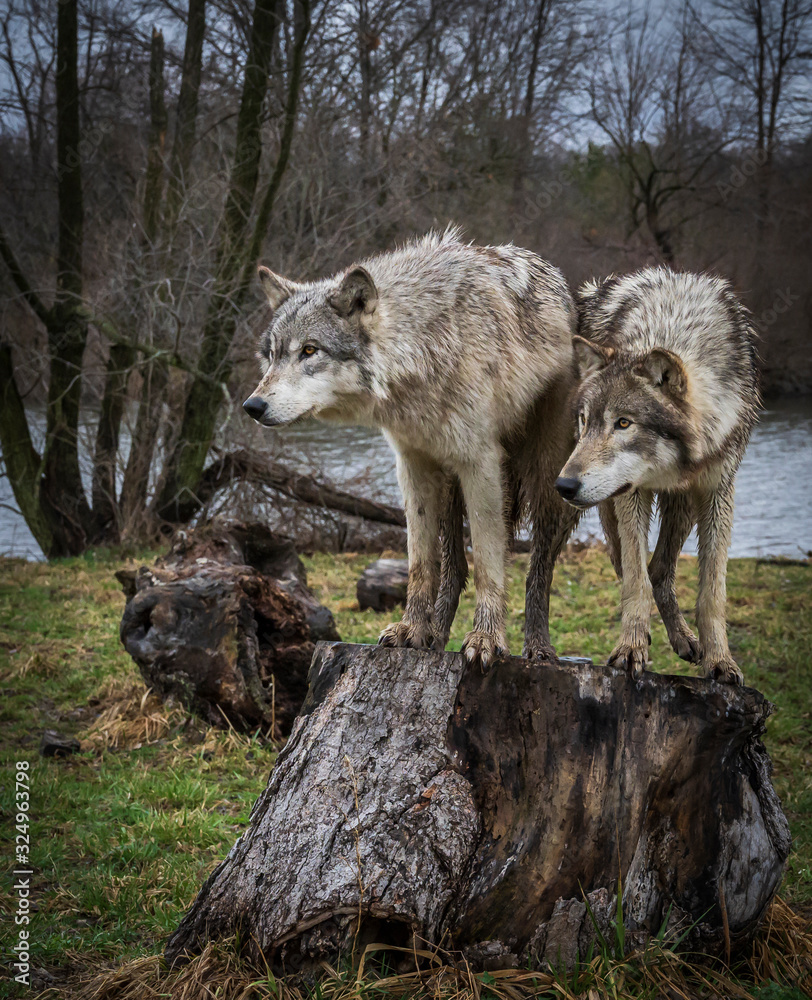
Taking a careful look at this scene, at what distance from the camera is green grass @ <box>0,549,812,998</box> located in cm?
387

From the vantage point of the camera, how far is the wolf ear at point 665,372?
139 inches

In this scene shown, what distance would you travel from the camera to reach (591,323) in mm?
4352

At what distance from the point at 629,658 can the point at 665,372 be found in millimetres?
1249

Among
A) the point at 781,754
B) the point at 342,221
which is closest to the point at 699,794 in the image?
the point at 781,754

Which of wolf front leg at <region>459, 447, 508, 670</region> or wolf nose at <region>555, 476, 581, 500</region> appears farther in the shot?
wolf front leg at <region>459, 447, 508, 670</region>

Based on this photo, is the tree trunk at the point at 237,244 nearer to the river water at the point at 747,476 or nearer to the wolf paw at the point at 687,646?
the river water at the point at 747,476

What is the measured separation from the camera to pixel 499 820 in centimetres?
302

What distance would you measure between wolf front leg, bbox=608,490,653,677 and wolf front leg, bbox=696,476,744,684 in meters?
0.28

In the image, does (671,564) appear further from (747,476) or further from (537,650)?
(747,476)

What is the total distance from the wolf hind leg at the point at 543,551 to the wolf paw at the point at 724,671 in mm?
800

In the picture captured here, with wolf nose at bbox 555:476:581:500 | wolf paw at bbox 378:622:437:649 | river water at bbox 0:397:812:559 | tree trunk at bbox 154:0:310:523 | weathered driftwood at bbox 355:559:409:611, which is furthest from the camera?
river water at bbox 0:397:812:559

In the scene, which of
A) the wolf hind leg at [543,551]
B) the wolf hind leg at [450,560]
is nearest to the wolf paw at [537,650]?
the wolf hind leg at [543,551]

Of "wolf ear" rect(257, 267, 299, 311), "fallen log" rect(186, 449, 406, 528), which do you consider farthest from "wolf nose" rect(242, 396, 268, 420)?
"fallen log" rect(186, 449, 406, 528)

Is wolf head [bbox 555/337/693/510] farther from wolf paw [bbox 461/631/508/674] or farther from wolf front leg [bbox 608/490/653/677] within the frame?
wolf paw [bbox 461/631/508/674]
